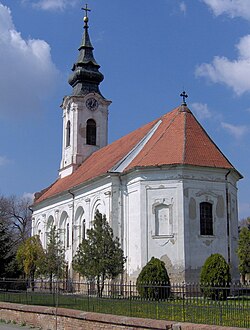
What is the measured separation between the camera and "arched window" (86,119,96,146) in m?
44.3

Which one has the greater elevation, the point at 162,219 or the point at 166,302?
the point at 162,219

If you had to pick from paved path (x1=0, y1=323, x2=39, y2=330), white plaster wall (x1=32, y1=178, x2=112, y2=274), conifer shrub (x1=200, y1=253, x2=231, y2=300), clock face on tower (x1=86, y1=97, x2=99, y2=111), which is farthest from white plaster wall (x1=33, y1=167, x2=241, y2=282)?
clock face on tower (x1=86, y1=97, x2=99, y2=111)

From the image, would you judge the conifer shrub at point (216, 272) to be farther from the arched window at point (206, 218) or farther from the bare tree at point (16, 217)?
the bare tree at point (16, 217)

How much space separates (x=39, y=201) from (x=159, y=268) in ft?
73.8

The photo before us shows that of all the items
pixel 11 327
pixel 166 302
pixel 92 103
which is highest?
pixel 92 103

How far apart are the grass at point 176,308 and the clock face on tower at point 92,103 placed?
89.2ft

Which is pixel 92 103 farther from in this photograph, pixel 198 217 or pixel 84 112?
pixel 198 217

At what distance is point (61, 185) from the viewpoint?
4253 centimetres

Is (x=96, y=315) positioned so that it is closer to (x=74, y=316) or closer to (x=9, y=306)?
(x=74, y=316)

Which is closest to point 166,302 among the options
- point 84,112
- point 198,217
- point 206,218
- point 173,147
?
point 198,217

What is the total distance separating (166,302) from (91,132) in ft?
102

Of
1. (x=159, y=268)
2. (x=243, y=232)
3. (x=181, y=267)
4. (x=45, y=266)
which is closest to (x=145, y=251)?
(x=181, y=267)

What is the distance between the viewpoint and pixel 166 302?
14.3 metres

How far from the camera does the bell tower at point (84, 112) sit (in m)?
43.8
